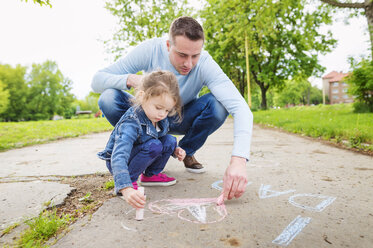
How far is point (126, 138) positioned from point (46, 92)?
45.0 meters

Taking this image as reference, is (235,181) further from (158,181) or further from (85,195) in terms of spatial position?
(85,195)

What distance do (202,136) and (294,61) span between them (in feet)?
51.5

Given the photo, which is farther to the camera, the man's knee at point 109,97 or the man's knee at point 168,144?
the man's knee at point 109,97

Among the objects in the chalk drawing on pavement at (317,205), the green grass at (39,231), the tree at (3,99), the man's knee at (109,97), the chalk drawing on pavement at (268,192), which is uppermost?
the tree at (3,99)

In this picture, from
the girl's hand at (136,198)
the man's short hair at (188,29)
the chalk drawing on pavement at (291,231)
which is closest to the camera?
the chalk drawing on pavement at (291,231)

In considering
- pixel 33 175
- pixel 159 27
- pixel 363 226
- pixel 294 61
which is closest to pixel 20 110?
pixel 159 27

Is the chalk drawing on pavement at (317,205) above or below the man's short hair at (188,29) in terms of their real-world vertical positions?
below

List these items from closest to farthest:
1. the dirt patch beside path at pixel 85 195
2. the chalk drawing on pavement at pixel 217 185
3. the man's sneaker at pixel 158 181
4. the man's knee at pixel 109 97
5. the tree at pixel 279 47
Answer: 1. the dirt patch beside path at pixel 85 195
2. the chalk drawing on pavement at pixel 217 185
3. the man's sneaker at pixel 158 181
4. the man's knee at pixel 109 97
5. the tree at pixel 279 47

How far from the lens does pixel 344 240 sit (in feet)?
4.11

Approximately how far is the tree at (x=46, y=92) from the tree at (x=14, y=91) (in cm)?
91

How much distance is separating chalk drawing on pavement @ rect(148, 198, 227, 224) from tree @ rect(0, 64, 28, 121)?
42603 mm

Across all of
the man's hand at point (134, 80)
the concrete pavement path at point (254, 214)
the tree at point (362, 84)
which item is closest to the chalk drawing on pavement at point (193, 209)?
the concrete pavement path at point (254, 214)

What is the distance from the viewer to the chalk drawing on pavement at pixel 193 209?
156 cm

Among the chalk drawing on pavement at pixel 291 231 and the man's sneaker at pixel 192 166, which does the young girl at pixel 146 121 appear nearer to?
the man's sneaker at pixel 192 166
